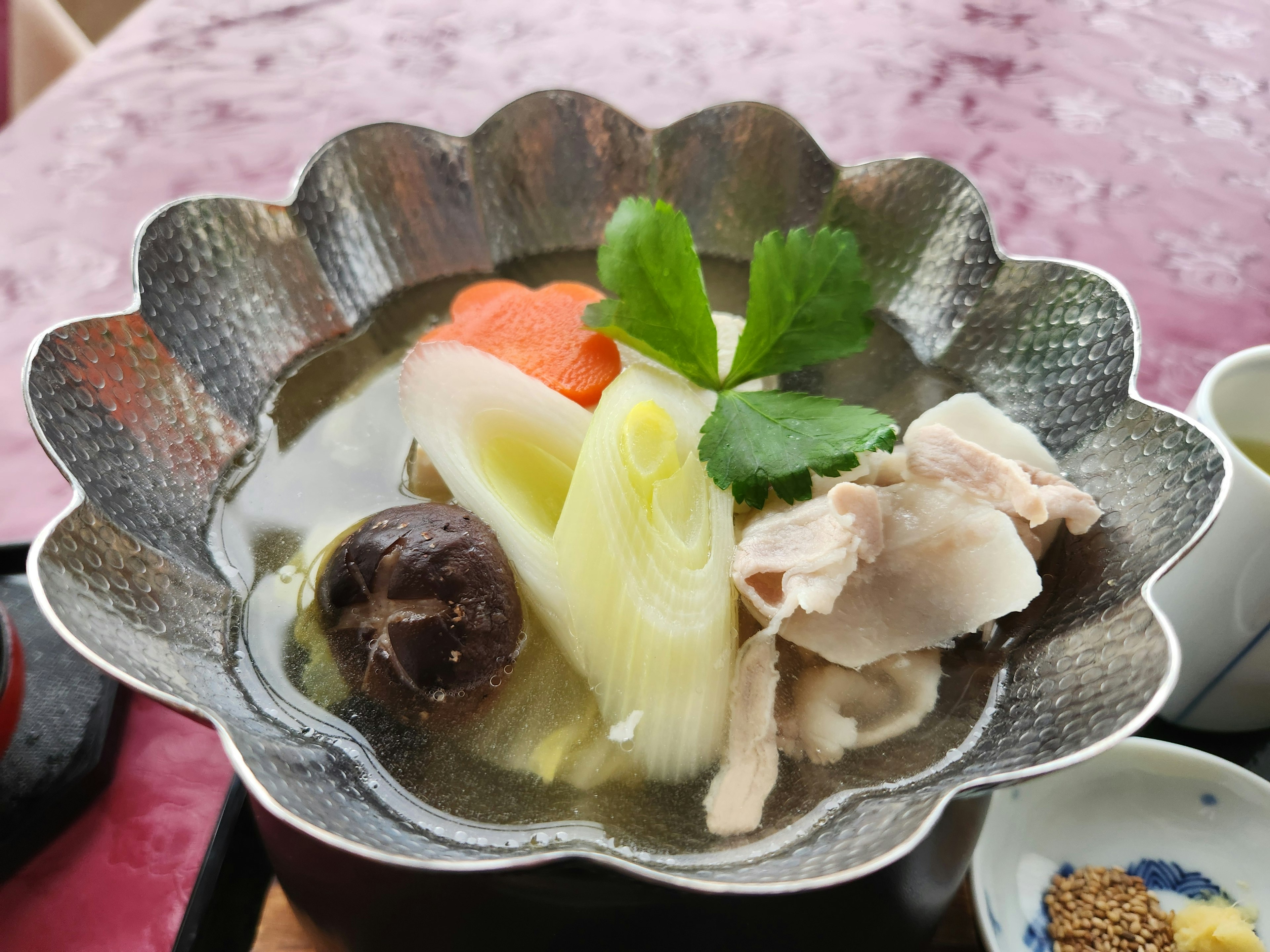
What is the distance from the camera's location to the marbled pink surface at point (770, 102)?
1.67m

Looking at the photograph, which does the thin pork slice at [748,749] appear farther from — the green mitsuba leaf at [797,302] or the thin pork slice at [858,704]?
the green mitsuba leaf at [797,302]

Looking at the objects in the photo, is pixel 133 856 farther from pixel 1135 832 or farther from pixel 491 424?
pixel 1135 832

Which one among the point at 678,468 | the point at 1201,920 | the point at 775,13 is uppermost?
the point at 678,468

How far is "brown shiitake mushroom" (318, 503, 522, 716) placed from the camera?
2.85 ft

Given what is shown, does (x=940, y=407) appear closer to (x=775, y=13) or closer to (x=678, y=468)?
(x=678, y=468)

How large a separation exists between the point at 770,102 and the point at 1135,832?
1.63 meters

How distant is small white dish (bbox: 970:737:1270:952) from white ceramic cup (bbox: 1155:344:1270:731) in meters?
0.12

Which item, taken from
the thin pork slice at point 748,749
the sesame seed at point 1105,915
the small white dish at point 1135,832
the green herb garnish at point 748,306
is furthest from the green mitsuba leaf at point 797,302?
the sesame seed at point 1105,915

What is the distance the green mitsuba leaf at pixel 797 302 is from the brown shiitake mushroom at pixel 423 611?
418 millimetres

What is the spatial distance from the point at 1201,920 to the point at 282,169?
1940 millimetres

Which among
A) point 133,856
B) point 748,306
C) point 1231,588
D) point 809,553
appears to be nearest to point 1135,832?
point 1231,588

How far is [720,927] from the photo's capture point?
80 centimetres

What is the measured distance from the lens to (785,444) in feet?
3.26

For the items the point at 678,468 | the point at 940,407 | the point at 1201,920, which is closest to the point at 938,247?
the point at 940,407
